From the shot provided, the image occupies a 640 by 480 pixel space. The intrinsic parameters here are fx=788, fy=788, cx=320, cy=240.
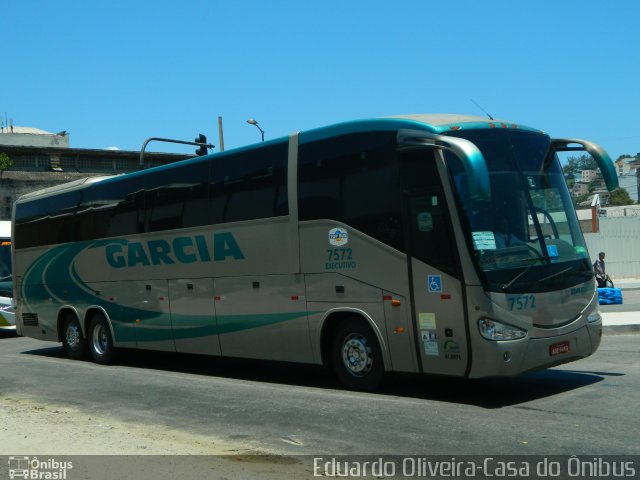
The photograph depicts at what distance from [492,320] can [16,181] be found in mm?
46740

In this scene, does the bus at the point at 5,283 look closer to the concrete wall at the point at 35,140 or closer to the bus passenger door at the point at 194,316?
the bus passenger door at the point at 194,316

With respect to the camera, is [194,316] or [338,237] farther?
[194,316]

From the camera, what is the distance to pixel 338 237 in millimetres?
10766

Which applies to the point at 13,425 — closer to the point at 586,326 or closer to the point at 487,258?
the point at 487,258

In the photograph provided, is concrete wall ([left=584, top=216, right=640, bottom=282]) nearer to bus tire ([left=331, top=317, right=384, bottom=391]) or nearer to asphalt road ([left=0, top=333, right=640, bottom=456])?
asphalt road ([left=0, top=333, right=640, bottom=456])

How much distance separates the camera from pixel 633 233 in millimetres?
39281

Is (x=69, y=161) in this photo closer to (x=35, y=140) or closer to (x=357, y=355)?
(x=35, y=140)

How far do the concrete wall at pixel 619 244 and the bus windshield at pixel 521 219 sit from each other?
102 ft

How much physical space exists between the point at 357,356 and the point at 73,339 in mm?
9029

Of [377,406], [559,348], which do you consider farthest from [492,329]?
[377,406]

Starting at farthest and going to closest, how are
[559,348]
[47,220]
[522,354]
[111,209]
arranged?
1. [47,220]
2. [111,209]
3. [559,348]
4. [522,354]

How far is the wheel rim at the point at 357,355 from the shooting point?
10570mm

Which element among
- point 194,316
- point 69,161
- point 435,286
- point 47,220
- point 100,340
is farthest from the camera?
point 69,161

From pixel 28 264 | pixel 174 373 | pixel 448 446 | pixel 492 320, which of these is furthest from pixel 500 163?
pixel 28 264
